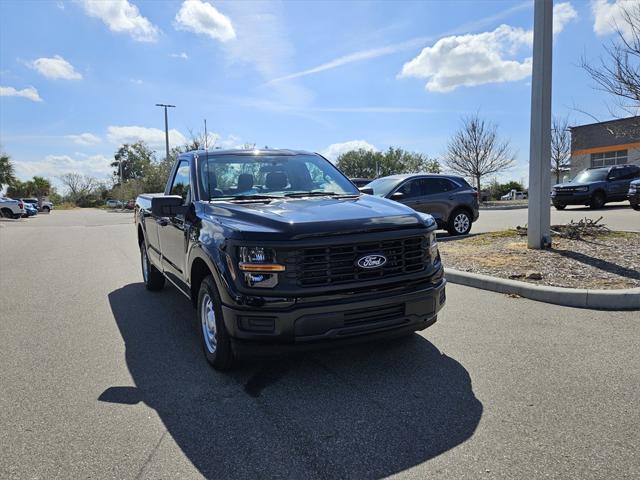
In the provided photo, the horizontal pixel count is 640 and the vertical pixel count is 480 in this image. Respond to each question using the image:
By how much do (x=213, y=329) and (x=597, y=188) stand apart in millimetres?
20521

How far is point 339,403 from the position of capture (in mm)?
3367

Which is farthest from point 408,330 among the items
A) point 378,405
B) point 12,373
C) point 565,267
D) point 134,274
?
point 134,274

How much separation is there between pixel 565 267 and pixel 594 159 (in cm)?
4079

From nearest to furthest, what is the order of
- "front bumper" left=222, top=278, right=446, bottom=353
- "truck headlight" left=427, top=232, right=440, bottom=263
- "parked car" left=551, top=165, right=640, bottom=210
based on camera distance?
1. "front bumper" left=222, top=278, right=446, bottom=353
2. "truck headlight" left=427, top=232, right=440, bottom=263
3. "parked car" left=551, top=165, right=640, bottom=210

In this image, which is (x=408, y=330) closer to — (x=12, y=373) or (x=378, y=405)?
(x=378, y=405)

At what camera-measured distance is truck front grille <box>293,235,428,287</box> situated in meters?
3.42

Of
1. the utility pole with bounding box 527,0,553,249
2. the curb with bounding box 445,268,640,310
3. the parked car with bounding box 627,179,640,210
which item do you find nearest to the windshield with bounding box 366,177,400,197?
the utility pole with bounding box 527,0,553,249

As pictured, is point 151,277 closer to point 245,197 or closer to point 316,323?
point 245,197

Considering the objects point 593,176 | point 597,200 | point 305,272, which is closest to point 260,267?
point 305,272

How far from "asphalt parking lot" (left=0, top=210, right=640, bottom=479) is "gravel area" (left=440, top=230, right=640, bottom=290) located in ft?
3.53

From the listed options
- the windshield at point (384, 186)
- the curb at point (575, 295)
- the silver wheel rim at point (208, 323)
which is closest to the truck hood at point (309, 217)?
the silver wheel rim at point (208, 323)

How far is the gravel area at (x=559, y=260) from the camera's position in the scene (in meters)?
6.39

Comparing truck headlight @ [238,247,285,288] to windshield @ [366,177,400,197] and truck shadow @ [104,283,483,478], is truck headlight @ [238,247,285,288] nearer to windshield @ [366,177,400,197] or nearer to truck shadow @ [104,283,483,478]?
truck shadow @ [104,283,483,478]

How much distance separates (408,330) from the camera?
3713mm
